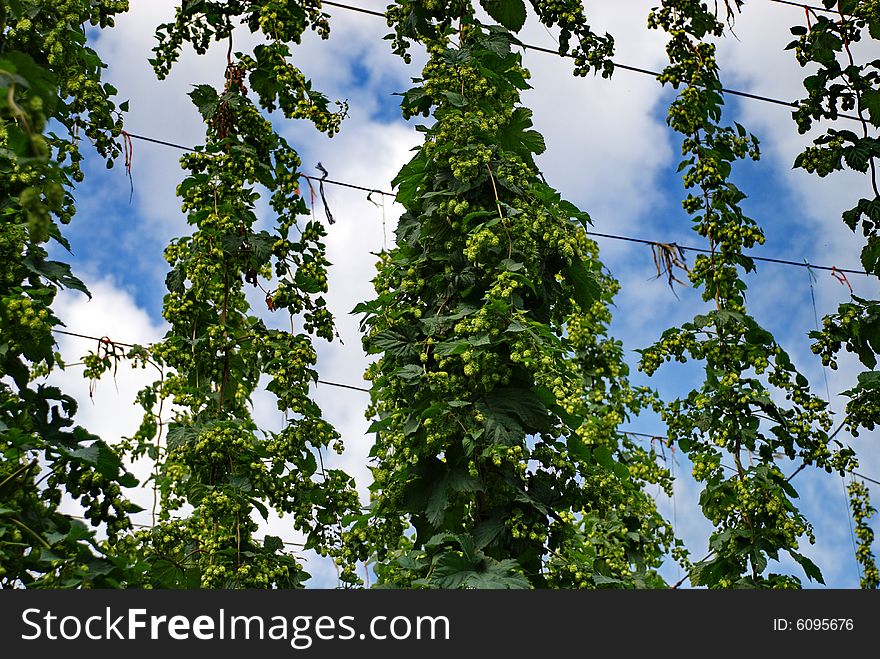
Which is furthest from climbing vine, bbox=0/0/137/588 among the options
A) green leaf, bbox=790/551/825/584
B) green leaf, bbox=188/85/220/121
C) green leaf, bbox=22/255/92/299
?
green leaf, bbox=790/551/825/584

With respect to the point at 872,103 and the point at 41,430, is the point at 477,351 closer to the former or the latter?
the point at 41,430

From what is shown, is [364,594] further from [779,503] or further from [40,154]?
[779,503]

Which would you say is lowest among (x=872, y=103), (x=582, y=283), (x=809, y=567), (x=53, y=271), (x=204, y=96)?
(x=809, y=567)

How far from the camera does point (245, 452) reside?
280 cm

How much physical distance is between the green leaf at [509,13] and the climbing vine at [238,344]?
0.61m

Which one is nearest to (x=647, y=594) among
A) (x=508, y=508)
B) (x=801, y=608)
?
(x=801, y=608)

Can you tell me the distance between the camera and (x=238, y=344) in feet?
10.1

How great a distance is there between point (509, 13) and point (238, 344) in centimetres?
147

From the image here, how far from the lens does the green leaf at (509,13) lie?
3305mm

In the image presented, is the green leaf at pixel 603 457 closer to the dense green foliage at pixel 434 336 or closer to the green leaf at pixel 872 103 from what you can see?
the dense green foliage at pixel 434 336

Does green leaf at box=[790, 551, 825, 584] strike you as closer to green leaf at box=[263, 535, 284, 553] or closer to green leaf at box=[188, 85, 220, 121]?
green leaf at box=[263, 535, 284, 553]

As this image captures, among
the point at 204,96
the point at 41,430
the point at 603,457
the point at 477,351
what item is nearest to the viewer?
the point at 41,430

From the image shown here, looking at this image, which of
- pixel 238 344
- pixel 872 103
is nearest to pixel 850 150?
pixel 872 103

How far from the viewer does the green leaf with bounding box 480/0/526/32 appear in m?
3.30
